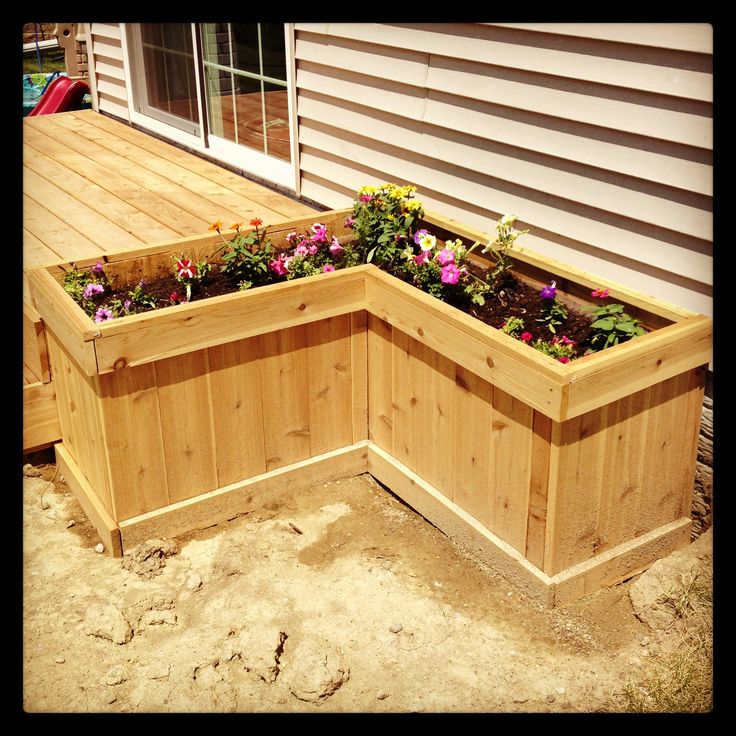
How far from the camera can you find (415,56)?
3.81 metres

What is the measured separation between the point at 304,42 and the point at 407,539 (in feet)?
8.46

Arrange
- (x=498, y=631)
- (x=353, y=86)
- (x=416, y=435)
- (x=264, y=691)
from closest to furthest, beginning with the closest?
(x=264, y=691) < (x=498, y=631) < (x=416, y=435) < (x=353, y=86)

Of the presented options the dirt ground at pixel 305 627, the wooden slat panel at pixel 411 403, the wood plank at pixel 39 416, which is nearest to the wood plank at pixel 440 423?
the wooden slat panel at pixel 411 403

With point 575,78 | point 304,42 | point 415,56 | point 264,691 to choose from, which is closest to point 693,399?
point 575,78

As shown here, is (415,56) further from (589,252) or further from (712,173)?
(712,173)

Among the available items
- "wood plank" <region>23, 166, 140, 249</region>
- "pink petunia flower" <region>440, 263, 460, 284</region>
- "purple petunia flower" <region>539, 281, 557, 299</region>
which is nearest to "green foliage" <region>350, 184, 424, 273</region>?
"pink petunia flower" <region>440, 263, 460, 284</region>

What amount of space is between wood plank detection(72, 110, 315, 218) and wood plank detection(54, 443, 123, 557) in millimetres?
1541

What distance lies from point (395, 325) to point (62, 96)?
5907 mm

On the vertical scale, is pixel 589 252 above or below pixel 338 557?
above

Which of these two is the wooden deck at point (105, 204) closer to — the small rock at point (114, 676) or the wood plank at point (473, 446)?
the small rock at point (114, 676)

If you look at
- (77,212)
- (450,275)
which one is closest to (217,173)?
(77,212)

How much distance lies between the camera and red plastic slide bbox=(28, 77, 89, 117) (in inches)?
311

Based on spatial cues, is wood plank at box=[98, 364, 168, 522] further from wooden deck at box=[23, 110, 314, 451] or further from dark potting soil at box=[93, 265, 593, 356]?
wooden deck at box=[23, 110, 314, 451]

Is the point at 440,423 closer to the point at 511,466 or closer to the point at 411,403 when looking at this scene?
the point at 411,403
